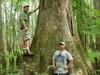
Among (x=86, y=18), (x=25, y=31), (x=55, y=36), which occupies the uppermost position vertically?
(x=86, y=18)

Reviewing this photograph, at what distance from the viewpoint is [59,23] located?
6434 mm

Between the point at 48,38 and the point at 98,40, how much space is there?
198 inches

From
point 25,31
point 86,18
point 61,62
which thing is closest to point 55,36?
point 25,31

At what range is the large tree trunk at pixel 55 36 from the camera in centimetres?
615

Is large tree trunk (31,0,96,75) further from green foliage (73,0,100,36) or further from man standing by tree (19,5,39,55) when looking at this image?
green foliage (73,0,100,36)

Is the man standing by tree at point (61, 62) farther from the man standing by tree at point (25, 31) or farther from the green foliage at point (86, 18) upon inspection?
the green foliage at point (86, 18)

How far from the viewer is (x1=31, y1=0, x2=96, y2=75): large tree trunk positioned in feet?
20.2

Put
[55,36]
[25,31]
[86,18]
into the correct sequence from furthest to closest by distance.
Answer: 1. [86,18]
2. [55,36]
3. [25,31]

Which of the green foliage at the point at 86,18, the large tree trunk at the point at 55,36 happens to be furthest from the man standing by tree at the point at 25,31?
the green foliage at the point at 86,18

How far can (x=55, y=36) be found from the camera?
6332 mm

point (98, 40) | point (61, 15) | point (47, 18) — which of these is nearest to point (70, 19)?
point (61, 15)

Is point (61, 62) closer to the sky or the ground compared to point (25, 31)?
closer to the ground

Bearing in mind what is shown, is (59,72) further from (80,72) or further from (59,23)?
(59,23)

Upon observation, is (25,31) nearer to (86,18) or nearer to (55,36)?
(55,36)
